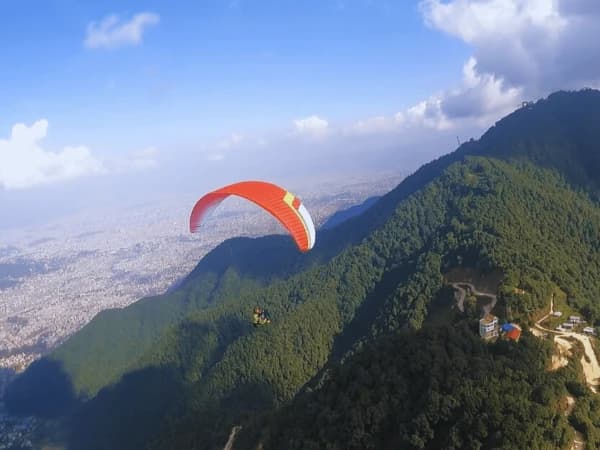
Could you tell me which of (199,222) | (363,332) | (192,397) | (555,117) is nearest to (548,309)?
(363,332)

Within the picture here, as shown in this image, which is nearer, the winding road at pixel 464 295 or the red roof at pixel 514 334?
the red roof at pixel 514 334

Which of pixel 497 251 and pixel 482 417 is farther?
pixel 497 251

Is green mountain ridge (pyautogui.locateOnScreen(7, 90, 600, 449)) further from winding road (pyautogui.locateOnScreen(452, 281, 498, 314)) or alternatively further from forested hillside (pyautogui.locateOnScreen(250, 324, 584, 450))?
winding road (pyautogui.locateOnScreen(452, 281, 498, 314))

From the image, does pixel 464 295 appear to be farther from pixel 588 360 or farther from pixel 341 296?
pixel 341 296

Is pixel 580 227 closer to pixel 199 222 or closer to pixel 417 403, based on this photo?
pixel 417 403

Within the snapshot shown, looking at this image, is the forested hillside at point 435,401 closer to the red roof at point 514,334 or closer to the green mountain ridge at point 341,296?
the green mountain ridge at point 341,296

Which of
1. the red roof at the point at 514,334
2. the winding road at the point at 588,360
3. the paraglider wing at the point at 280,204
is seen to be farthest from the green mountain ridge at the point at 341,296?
the paraglider wing at the point at 280,204
